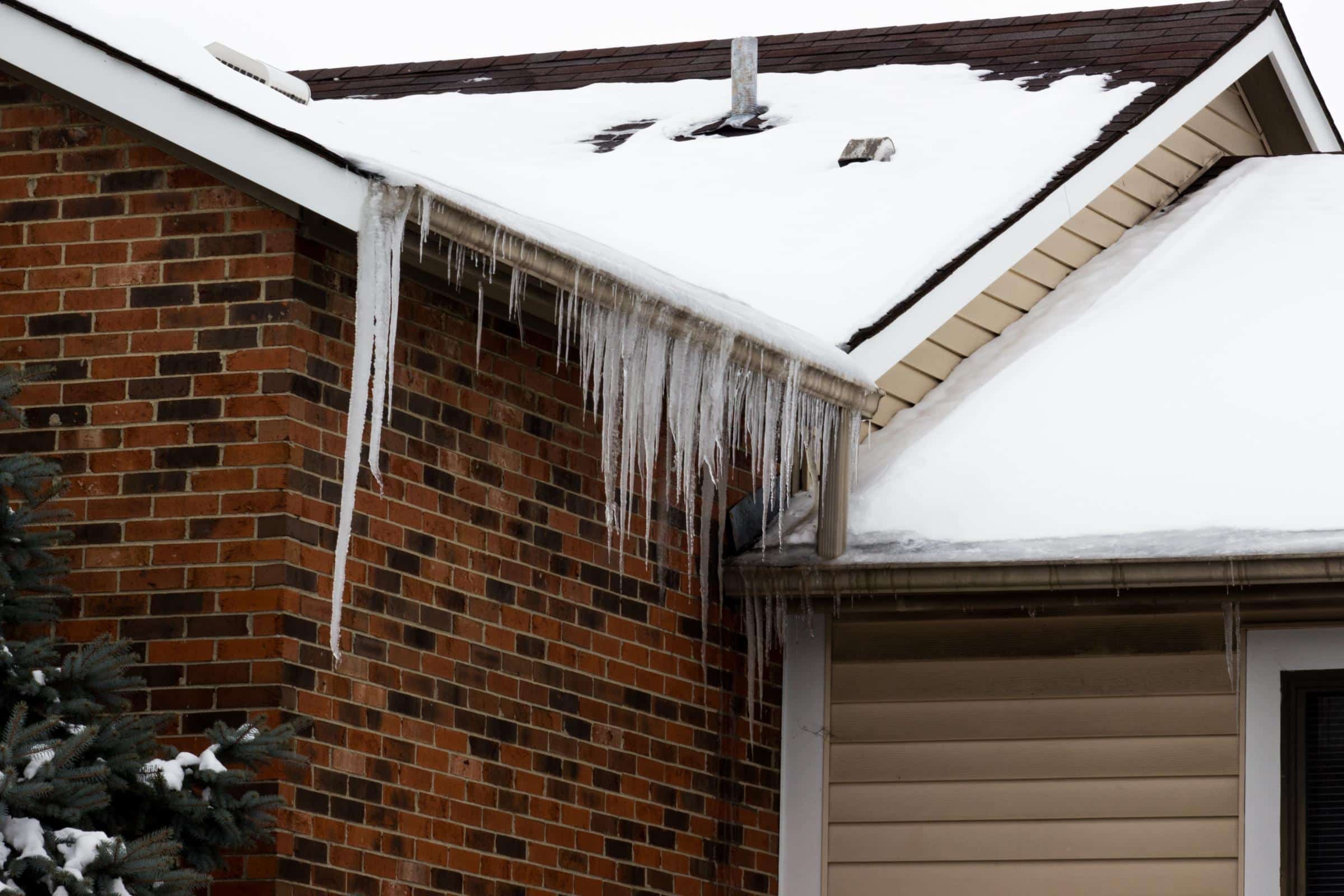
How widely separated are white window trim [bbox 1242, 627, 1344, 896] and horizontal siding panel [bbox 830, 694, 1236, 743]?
95 millimetres

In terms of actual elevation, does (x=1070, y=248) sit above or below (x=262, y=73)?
below

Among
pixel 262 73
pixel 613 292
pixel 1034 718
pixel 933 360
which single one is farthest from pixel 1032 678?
pixel 262 73

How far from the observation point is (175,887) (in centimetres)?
468

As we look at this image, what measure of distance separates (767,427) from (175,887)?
2.60m

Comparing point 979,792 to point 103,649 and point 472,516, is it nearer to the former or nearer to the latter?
point 472,516

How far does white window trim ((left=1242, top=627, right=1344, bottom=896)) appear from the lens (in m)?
6.90

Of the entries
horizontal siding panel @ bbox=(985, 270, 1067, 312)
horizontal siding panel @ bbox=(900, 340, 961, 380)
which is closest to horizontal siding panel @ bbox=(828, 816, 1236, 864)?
horizontal siding panel @ bbox=(900, 340, 961, 380)

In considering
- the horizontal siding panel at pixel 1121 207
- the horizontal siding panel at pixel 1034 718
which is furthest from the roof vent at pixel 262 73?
the horizontal siding panel at pixel 1121 207

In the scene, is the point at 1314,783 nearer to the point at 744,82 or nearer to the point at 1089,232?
the point at 1089,232

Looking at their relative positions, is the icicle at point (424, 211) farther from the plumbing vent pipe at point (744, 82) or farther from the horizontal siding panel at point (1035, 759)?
the plumbing vent pipe at point (744, 82)

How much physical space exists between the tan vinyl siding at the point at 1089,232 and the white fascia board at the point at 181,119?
293 centimetres

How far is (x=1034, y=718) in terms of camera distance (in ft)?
23.9

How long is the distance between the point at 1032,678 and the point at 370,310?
9.70 ft

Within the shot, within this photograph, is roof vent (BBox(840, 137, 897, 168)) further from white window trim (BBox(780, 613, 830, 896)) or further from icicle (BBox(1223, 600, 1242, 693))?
icicle (BBox(1223, 600, 1242, 693))
